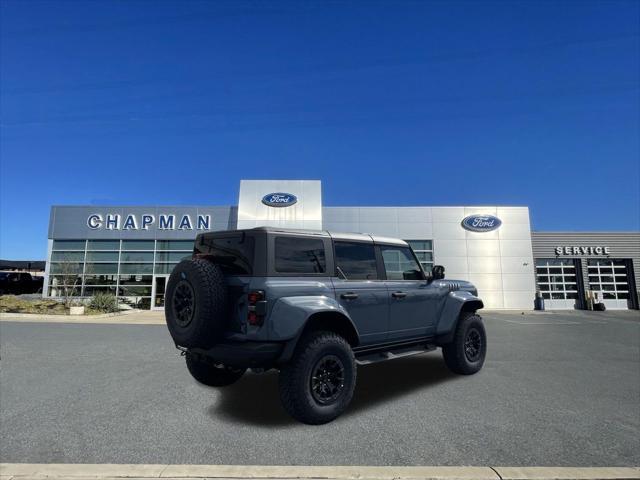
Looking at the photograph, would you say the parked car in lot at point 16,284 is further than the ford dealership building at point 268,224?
Yes

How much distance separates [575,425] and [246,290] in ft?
11.8

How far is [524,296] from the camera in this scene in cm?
2422

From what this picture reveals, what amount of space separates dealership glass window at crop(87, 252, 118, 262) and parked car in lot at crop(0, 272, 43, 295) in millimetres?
8634

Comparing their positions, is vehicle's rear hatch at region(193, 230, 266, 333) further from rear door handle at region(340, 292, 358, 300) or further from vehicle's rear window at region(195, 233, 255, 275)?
rear door handle at region(340, 292, 358, 300)

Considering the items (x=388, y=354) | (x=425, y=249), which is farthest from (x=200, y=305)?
(x=425, y=249)

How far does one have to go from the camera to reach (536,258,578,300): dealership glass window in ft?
86.7

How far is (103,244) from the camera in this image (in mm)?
24344

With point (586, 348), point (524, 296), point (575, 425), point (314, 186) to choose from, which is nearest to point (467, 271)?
point (524, 296)

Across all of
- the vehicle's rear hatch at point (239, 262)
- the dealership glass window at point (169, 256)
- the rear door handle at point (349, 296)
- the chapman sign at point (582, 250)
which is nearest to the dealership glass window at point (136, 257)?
the dealership glass window at point (169, 256)

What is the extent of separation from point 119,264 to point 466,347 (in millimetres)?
23910

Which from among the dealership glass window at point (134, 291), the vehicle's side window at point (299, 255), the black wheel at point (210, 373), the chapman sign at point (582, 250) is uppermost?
the chapman sign at point (582, 250)

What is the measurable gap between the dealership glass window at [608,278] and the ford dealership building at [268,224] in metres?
5.20

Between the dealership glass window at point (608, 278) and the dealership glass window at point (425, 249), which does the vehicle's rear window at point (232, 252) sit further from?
the dealership glass window at point (608, 278)

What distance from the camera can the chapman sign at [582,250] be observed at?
86.7 ft
